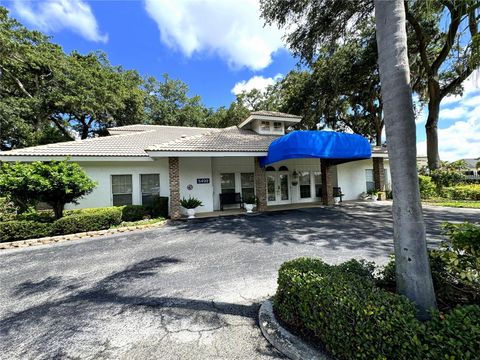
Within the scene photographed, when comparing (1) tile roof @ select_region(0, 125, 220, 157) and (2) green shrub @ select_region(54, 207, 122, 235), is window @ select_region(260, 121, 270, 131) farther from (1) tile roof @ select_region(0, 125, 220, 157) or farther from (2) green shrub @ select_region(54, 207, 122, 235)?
(2) green shrub @ select_region(54, 207, 122, 235)

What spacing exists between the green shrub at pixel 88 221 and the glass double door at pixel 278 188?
29.9 feet

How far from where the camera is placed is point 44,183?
7918 millimetres

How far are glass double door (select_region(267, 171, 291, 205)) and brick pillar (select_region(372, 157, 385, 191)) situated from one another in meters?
6.52

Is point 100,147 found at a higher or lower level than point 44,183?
higher

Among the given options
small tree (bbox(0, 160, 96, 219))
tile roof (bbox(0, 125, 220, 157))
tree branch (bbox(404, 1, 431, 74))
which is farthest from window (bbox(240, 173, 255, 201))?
tree branch (bbox(404, 1, 431, 74))

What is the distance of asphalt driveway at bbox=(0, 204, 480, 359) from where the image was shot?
284 centimetres

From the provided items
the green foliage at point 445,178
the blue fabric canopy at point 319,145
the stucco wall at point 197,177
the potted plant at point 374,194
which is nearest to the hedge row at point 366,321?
the blue fabric canopy at point 319,145

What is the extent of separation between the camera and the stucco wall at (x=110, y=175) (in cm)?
1145

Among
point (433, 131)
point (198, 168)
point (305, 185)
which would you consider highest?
point (433, 131)

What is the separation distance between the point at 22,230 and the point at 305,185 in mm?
15117

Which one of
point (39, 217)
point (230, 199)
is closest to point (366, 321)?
point (39, 217)

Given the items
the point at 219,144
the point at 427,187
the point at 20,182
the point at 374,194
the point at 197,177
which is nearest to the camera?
the point at 20,182

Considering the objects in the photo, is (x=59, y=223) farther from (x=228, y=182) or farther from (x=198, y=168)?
(x=228, y=182)

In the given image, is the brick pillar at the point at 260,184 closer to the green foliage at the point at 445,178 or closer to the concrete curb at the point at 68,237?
the concrete curb at the point at 68,237
